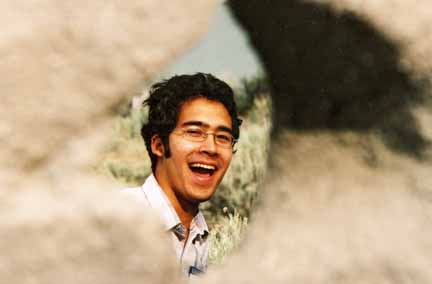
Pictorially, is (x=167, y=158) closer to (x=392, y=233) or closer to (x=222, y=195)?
(x=392, y=233)

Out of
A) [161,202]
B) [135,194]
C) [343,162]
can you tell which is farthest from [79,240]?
[161,202]

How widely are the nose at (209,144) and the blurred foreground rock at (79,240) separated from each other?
3.82 feet

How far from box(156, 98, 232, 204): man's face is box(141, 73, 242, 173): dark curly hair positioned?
22 mm

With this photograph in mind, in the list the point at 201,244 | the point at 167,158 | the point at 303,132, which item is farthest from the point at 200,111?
the point at 303,132

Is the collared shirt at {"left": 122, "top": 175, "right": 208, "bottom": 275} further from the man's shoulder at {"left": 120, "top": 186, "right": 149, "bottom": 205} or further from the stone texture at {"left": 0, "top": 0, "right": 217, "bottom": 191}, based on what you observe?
the stone texture at {"left": 0, "top": 0, "right": 217, "bottom": 191}

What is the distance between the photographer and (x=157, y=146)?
2.25 meters

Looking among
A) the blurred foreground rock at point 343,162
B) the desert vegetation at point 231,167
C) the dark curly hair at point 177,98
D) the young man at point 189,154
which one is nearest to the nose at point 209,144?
the young man at point 189,154

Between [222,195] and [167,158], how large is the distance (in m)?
3.26

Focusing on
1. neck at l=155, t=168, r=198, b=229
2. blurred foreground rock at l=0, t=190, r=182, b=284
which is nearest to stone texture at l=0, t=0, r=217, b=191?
blurred foreground rock at l=0, t=190, r=182, b=284

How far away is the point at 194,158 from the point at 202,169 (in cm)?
4

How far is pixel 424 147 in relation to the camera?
3.17 feet

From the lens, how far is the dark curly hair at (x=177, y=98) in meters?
2.21

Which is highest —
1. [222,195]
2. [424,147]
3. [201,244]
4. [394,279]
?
[222,195]

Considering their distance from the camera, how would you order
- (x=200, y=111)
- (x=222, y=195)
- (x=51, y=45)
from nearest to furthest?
(x=51, y=45) → (x=200, y=111) → (x=222, y=195)
